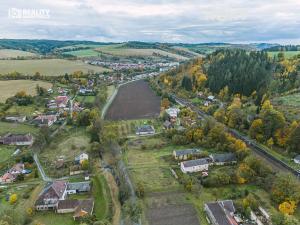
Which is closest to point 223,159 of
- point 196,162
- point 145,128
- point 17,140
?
point 196,162

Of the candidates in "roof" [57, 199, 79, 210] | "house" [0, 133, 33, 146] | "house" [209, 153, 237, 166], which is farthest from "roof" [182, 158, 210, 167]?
"house" [0, 133, 33, 146]

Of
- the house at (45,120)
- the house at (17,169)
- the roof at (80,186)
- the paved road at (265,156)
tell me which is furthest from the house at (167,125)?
the house at (17,169)

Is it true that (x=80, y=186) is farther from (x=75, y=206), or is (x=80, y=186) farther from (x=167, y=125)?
(x=167, y=125)

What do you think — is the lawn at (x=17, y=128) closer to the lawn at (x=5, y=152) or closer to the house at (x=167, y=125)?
the lawn at (x=5, y=152)

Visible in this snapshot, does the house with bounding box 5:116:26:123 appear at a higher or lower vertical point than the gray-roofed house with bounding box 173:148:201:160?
lower

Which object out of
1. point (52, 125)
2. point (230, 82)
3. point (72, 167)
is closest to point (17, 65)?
point (52, 125)

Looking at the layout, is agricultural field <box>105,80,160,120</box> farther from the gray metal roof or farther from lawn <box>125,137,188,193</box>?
the gray metal roof
